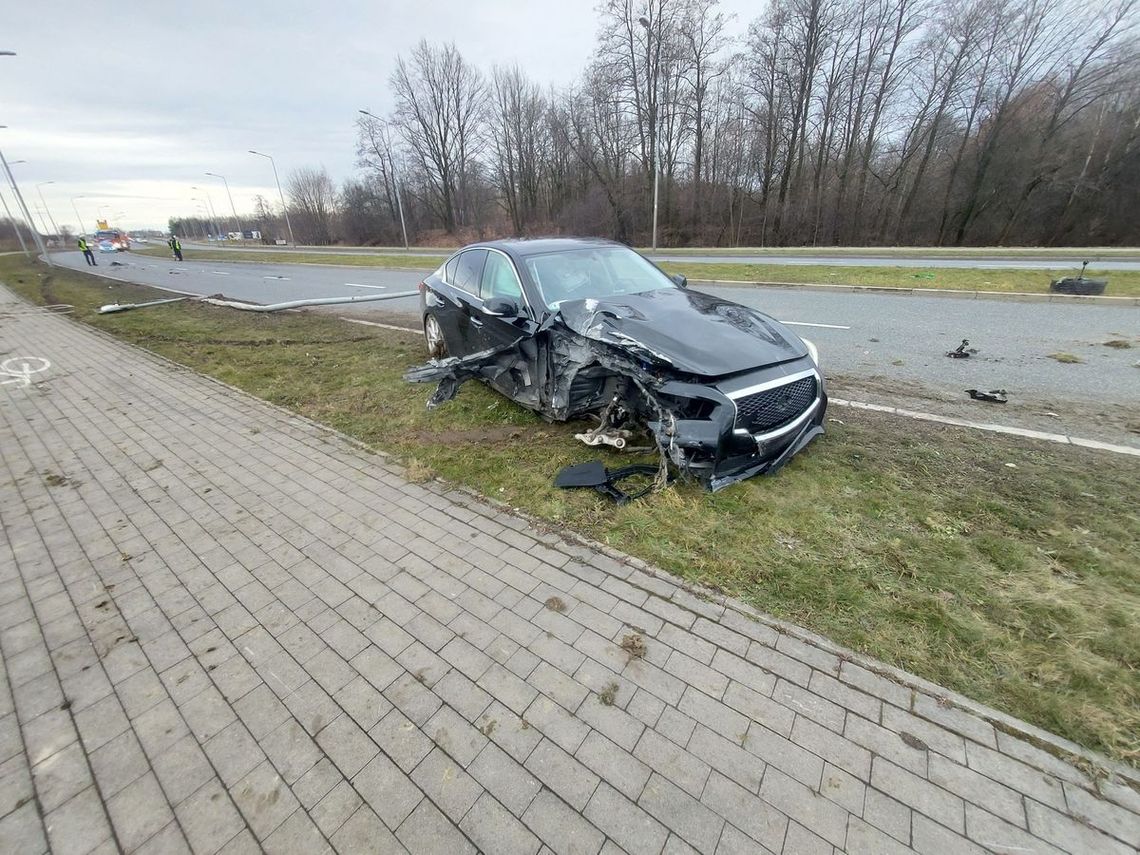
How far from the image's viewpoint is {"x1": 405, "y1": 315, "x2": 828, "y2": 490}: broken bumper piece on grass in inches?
128

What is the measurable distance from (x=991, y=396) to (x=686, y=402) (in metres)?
3.89

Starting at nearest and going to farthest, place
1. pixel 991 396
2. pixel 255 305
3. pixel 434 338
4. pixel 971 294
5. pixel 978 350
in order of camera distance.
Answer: pixel 991 396
pixel 978 350
pixel 434 338
pixel 971 294
pixel 255 305

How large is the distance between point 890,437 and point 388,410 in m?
5.14

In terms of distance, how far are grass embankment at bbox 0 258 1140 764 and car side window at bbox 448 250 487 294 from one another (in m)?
1.54

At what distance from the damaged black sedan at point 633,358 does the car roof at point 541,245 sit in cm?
2

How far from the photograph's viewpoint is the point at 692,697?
6.86 feet

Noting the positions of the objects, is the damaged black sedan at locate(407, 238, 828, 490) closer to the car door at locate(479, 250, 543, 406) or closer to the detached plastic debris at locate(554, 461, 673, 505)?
the car door at locate(479, 250, 543, 406)

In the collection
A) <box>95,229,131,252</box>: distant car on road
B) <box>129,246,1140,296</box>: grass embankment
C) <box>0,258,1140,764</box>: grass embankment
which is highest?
<box>95,229,131,252</box>: distant car on road

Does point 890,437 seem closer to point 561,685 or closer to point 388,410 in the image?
point 561,685

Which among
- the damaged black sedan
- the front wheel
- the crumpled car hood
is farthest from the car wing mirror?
the front wheel

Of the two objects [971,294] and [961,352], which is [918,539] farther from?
[971,294]

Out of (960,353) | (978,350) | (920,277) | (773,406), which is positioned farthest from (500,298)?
(920,277)

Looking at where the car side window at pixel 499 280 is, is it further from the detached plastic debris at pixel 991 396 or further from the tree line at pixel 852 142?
the tree line at pixel 852 142

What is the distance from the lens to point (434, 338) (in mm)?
6875
